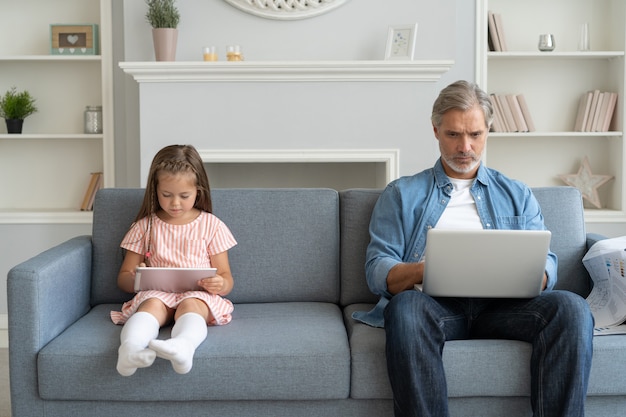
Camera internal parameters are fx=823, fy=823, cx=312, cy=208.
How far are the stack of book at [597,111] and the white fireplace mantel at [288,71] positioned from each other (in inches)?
39.1

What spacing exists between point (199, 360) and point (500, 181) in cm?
107

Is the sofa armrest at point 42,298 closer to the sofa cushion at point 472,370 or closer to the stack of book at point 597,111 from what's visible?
the sofa cushion at point 472,370

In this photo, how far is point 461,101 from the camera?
2.43m

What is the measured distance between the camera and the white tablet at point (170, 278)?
231cm

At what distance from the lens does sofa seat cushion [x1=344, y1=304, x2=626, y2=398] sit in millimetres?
2129

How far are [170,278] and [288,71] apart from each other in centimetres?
184

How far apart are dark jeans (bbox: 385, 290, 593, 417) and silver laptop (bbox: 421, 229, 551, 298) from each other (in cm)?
7

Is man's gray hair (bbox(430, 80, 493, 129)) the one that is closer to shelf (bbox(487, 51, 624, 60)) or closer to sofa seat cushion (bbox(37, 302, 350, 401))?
sofa seat cushion (bbox(37, 302, 350, 401))

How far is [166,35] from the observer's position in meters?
3.97

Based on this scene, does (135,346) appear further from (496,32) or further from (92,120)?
(496,32)

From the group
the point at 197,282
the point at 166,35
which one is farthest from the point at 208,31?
the point at 197,282

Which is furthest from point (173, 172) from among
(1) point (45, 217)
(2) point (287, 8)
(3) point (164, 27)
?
(1) point (45, 217)

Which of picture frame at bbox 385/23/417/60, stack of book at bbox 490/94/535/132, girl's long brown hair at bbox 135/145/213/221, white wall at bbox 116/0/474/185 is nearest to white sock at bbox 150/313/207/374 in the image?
girl's long brown hair at bbox 135/145/213/221

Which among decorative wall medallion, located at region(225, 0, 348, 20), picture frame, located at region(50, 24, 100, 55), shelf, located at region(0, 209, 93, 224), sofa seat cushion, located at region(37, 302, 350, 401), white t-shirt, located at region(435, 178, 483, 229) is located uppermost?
decorative wall medallion, located at region(225, 0, 348, 20)
